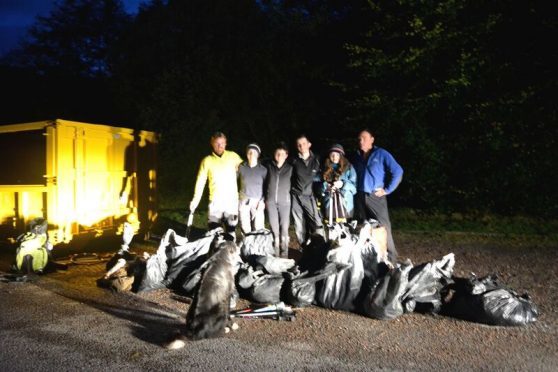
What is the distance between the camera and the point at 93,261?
6.98 meters

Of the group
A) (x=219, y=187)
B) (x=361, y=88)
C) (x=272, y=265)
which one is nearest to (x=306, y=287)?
(x=272, y=265)

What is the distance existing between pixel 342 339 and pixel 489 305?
1422 millimetres

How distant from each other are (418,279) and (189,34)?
55.3 feet

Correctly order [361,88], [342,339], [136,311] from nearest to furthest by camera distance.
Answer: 1. [342,339]
2. [136,311]
3. [361,88]

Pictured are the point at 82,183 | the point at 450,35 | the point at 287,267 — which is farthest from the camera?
the point at 450,35

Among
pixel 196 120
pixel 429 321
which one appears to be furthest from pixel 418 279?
pixel 196 120

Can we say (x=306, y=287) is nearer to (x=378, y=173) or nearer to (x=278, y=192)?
(x=278, y=192)

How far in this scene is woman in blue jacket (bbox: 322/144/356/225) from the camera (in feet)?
19.9

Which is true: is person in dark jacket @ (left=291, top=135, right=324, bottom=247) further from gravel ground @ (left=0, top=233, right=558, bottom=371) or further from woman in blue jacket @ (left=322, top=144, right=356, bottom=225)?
gravel ground @ (left=0, top=233, right=558, bottom=371)

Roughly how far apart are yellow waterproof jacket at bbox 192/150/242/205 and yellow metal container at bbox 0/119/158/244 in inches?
91.1

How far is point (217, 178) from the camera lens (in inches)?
244

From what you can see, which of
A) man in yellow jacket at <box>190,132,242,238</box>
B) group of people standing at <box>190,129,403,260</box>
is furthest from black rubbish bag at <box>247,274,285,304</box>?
man in yellow jacket at <box>190,132,242,238</box>

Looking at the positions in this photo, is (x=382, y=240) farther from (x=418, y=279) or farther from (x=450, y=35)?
(x=450, y=35)

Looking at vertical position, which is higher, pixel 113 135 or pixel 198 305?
pixel 113 135
